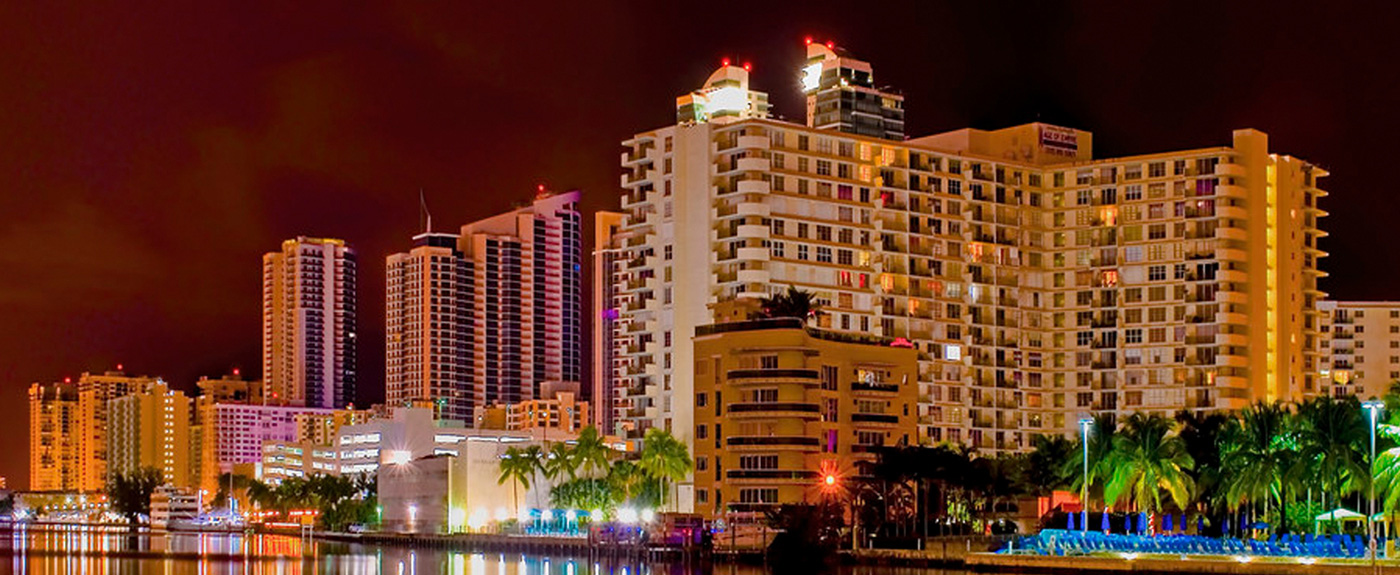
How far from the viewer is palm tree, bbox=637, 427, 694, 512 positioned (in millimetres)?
157125

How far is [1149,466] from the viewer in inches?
4749

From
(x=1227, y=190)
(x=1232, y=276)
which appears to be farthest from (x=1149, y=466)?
(x=1227, y=190)

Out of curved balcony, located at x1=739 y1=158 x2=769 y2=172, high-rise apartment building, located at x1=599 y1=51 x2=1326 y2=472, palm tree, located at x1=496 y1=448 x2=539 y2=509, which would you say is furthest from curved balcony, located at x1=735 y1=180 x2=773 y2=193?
palm tree, located at x1=496 y1=448 x2=539 y2=509

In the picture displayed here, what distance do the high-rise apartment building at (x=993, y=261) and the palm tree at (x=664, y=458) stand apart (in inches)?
209

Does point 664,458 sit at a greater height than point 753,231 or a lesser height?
lesser

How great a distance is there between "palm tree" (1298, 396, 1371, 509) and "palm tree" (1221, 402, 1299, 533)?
1.23 metres

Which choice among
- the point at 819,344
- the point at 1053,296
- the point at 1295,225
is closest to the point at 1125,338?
the point at 1053,296

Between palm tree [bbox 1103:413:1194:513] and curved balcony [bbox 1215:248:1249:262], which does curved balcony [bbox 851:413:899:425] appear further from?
curved balcony [bbox 1215:248:1249:262]

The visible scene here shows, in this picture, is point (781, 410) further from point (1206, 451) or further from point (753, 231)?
point (1206, 451)

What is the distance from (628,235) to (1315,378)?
66.8m

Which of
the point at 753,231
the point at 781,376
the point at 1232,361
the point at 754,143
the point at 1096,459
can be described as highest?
the point at 754,143

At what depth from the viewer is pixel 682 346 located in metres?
168

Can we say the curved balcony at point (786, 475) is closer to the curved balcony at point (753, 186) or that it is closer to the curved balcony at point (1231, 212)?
the curved balcony at point (753, 186)

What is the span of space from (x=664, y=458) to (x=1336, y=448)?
210 ft
